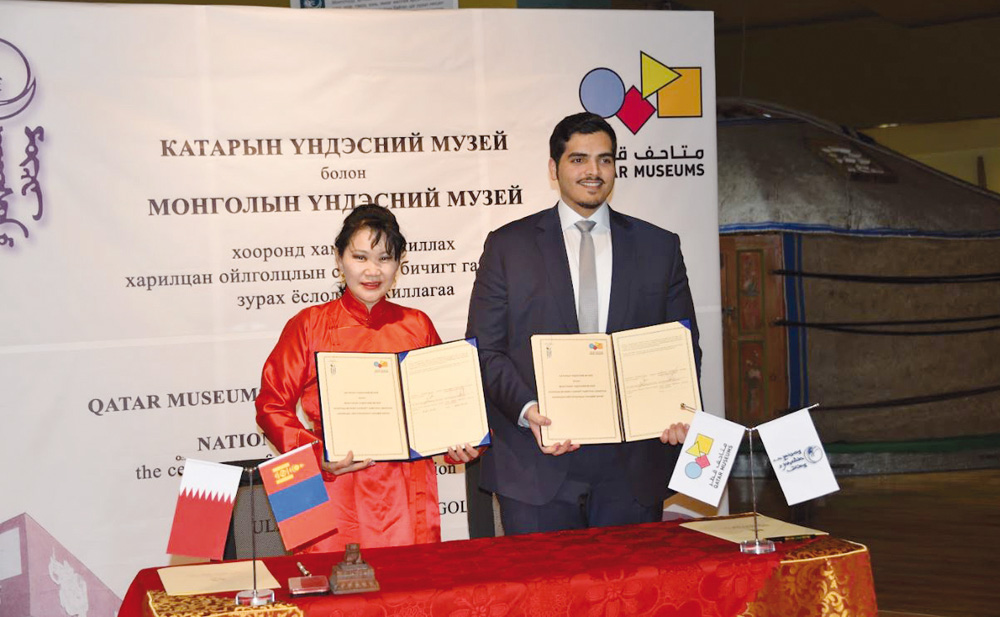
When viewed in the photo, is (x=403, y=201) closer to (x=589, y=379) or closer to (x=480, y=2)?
(x=589, y=379)

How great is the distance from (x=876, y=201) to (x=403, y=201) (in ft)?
13.5

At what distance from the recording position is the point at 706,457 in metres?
2.27

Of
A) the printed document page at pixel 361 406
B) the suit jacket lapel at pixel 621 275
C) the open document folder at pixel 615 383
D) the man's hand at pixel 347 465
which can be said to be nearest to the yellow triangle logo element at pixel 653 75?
the suit jacket lapel at pixel 621 275

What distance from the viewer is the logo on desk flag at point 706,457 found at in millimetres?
2244

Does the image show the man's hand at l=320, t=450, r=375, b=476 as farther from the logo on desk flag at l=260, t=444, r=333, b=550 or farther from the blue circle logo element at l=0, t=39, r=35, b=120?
the blue circle logo element at l=0, t=39, r=35, b=120

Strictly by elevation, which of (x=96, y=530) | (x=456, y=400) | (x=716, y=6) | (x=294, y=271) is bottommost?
(x=96, y=530)

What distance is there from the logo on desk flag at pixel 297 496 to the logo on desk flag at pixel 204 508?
81 millimetres

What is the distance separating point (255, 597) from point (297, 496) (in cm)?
24

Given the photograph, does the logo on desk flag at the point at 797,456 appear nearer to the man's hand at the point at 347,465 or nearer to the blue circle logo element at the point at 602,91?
the man's hand at the point at 347,465

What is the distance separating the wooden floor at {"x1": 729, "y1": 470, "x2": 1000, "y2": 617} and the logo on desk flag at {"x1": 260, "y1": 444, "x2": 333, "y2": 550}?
2637mm

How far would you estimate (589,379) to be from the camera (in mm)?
2553

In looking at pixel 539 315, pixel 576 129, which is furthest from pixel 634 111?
pixel 539 315

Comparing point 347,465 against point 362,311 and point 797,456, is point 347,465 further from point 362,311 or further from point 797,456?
point 797,456

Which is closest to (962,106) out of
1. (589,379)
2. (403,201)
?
(403,201)
